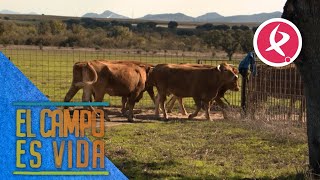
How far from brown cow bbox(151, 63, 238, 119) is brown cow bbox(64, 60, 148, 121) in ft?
1.84

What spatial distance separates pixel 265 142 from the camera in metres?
10.4

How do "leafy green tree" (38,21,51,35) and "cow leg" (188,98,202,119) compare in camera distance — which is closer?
"cow leg" (188,98,202,119)

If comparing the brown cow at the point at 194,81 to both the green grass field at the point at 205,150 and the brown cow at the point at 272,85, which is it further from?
the green grass field at the point at 205,150

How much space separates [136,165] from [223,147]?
2.16m

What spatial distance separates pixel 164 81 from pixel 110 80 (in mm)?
1683

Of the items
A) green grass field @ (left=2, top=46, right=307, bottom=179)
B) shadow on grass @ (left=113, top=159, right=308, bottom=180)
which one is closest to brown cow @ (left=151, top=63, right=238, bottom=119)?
green grass field @ (left=2, top=46, right=307, bottom=179)

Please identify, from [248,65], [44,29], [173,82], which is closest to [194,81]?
[173,82]

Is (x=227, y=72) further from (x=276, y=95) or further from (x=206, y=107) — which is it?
(x=276, y=95)

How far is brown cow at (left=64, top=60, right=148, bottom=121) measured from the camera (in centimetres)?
1404

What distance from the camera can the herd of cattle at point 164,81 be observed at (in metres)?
14.5

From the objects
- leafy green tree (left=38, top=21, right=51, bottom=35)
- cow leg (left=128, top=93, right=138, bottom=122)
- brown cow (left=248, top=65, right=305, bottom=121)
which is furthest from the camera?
leafy green tree (left=38, top=21, right=51, bottom=35)

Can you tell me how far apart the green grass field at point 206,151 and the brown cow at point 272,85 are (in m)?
1.04

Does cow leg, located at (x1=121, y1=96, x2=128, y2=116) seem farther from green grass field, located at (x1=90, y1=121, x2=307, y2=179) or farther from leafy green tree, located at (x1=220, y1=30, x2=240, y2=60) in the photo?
leafy green tree, located at (x1=220, y1=30, x2=240, y2=60)

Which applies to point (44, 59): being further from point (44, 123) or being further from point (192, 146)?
point (44, 123)
